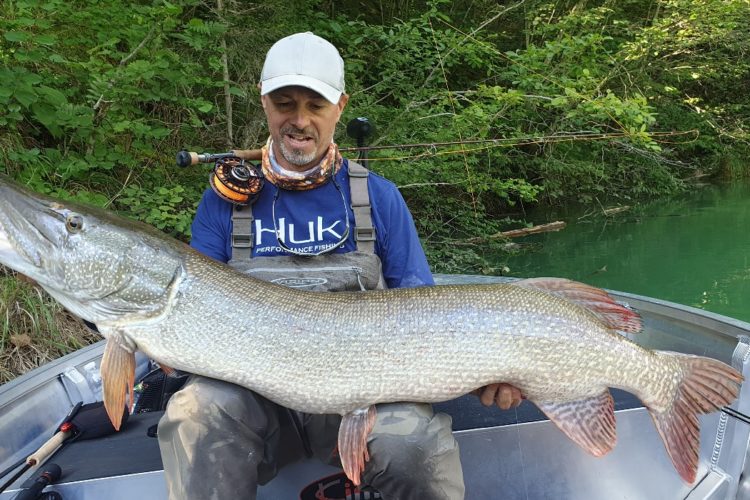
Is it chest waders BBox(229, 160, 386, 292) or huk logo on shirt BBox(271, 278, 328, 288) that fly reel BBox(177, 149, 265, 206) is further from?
huk logo on shirt BBox(271, 278, 328, 288)

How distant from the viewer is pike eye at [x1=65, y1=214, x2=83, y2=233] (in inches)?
65.9

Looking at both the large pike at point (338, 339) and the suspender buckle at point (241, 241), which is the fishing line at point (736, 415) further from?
the suspender buckle at point (241, 241)

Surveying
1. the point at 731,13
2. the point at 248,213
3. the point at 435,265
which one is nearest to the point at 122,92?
the point at 248,213

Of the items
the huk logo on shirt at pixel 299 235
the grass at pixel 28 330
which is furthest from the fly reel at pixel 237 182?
the grass at pixel 28 330

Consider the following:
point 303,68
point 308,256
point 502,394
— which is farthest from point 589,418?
point 303,68

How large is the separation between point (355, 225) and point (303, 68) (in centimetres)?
64

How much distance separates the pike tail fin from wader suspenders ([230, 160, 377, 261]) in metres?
1.12

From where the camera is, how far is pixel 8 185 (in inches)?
64.4

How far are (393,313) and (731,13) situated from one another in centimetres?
994

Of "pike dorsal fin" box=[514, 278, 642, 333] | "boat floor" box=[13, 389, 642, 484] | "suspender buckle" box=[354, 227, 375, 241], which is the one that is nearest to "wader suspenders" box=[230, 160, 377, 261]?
"suspender buckle" box=[354, 227, 375, 241]

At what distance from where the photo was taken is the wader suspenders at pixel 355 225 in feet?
6.89

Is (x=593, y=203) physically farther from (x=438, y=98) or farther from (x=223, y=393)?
(x=223, y=393)

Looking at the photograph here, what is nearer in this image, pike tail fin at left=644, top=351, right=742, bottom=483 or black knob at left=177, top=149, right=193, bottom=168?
→ pike tail fin at left=644, top=351, right=742, bottom=483

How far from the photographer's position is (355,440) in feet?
5.39
